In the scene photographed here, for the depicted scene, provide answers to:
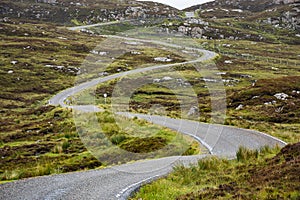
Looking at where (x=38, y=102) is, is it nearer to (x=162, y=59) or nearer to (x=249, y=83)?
(x=249, y=83)

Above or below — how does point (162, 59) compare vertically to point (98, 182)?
below

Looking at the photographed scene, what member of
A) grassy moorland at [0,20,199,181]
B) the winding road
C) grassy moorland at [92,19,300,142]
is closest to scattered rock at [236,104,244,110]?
grassy moorland at [92,19,300,142]

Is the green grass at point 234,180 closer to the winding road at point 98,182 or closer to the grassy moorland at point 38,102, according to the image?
the winding road at point 98,182

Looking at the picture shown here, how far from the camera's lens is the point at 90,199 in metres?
12.7

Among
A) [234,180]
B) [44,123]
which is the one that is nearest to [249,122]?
[44,123]

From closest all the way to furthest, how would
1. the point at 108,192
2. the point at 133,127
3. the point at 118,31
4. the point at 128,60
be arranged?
the point at 108,192, the point at 133,127, the point at 128,60, the point at 118,31

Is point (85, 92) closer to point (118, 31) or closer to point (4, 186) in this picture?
point (4, 186)

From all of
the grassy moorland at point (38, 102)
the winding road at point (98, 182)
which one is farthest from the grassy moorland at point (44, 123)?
the winding road at point (98, 182)

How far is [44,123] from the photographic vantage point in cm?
4200

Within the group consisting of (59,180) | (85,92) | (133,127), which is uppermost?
(59,180)

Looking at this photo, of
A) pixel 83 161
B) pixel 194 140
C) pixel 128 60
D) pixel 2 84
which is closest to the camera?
pixel 83 161

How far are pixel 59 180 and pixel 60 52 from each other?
343 ft

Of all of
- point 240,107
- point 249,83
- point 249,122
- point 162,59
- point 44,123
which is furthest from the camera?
point 162,59

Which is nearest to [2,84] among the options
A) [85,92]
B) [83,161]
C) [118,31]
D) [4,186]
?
[85,92]
